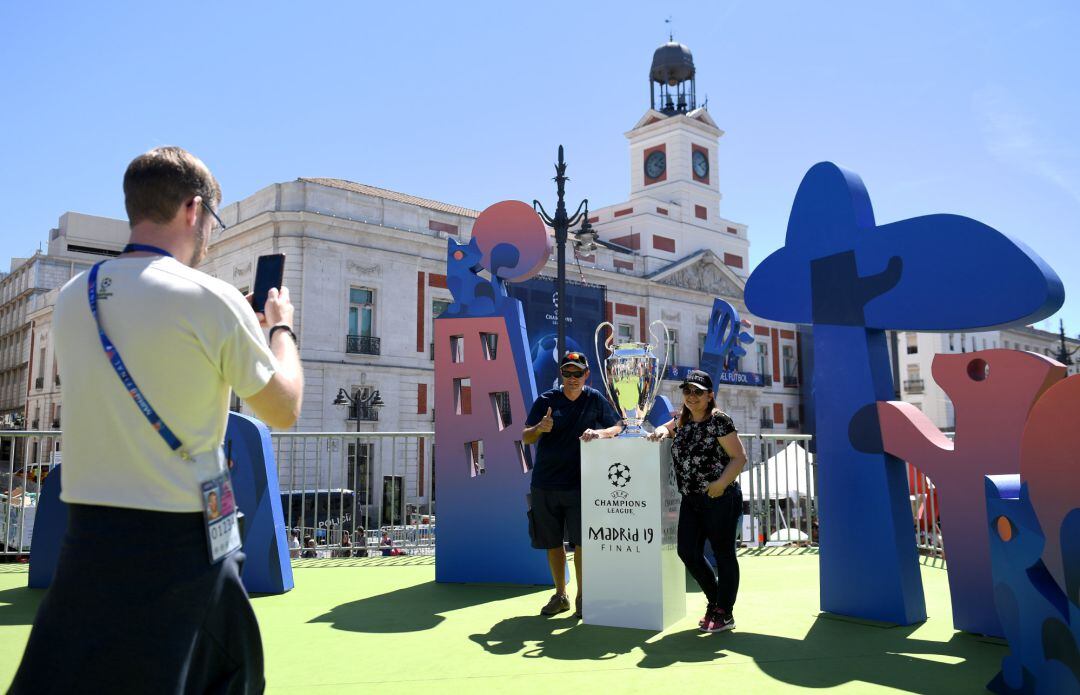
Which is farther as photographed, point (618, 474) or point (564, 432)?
point (564, 432)

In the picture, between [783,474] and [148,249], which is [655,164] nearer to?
[783,474]

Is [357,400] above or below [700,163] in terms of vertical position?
below

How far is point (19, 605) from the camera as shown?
5.64m

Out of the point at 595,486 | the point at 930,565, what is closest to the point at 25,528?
the point at 595,486

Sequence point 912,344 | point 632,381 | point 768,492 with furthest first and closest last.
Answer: point 912,344 < point 768,492 < point 632,381

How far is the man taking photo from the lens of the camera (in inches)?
61.1

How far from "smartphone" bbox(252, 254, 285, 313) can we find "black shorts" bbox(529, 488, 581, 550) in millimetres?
3514

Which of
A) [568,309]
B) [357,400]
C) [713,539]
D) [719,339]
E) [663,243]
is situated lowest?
[713,539]

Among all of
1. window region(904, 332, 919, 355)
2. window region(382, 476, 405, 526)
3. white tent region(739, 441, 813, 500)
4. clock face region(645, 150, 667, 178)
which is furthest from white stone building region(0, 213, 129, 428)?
window region(904, 332, 919, 355)

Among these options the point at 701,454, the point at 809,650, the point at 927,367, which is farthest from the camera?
the point at 927,367

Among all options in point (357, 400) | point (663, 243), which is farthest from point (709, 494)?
point (663, 243)

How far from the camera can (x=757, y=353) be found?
3988cm

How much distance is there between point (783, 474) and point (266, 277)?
10.1 metres

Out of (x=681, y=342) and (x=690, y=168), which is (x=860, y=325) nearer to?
(x=681, y=342)
